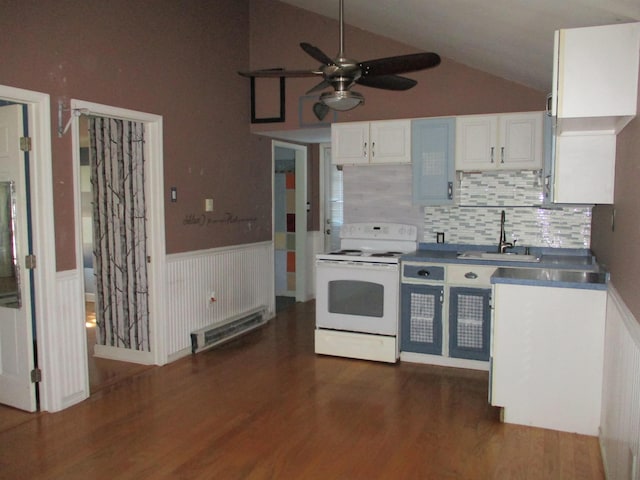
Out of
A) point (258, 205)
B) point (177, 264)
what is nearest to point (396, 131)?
point (258, 205)

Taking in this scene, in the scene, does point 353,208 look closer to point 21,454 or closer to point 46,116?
point 46,116

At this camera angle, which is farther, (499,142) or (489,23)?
(499,142)

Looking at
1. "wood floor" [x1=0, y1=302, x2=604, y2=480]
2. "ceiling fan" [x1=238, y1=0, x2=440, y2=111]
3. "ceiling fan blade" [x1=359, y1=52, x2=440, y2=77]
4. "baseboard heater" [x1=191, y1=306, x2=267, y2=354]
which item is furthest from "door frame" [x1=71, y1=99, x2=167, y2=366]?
"ceiling fan blade" [x1=359, y1=52, x2=440, y2=77]

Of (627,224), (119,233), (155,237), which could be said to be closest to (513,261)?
(627,224)

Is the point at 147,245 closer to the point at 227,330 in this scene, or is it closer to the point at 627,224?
the point at 227,330

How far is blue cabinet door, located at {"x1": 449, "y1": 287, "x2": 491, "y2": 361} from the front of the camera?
400cm

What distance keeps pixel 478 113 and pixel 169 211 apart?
8.98ft

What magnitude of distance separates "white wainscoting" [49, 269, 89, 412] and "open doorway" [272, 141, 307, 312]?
10.5ft

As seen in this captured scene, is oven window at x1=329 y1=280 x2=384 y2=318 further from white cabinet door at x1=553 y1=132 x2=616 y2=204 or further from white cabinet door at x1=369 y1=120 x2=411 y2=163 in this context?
white cabinet door at x1=553 y1=132 x2=616 y2=204

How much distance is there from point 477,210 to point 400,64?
2183 millimetres

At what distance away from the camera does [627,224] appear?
2.29m

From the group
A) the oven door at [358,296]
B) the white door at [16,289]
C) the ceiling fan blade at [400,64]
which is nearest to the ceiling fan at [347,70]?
the ceiling fan blade at [400,64]

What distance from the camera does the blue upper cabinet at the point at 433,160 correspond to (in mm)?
4277

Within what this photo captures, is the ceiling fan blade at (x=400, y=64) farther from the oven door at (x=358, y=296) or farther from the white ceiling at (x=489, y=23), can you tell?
the oven door at (x=358, y=296)
